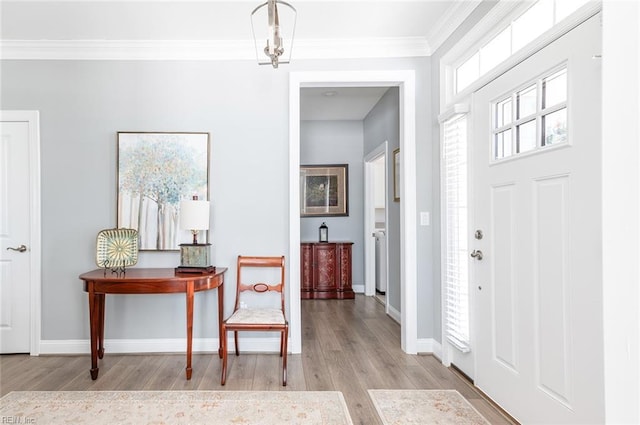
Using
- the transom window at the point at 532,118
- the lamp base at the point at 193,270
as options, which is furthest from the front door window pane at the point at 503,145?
the lamp base at the point at 193,270

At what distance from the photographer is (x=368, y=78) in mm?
3141

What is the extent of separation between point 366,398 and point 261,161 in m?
2.00

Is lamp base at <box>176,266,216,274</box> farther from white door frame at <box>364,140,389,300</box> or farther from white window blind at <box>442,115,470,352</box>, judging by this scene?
white door frame at <box>364,140,389,300</box>

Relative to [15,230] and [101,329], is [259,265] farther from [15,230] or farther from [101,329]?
[15,230]

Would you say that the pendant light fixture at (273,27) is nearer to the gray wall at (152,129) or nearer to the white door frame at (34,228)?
the gray wall at (152,129)

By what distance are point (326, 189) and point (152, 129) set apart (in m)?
2.96

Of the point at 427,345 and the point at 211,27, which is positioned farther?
the point at 427,345

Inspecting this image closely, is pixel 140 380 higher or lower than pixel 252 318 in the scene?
lower

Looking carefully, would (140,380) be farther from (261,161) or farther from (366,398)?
(261,161)

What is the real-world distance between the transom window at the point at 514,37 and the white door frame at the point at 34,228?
11.6ft

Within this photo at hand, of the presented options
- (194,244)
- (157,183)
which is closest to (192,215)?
(194,244)

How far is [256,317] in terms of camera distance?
2.66 meters

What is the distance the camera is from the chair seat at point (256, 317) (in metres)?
2.59

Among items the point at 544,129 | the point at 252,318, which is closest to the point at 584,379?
the point at 544,129
